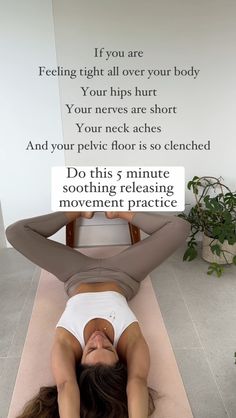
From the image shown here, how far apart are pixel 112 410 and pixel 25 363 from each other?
489 millimetres

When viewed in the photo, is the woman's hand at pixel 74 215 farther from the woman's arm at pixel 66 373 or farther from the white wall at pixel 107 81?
the woman's arm at pixel 66 373

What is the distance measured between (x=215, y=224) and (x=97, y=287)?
0.80 m

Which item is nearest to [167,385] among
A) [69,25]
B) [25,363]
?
Answer: [25,363]

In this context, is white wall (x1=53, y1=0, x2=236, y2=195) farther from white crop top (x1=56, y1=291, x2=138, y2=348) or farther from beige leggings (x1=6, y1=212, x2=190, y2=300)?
white crop top (x1=56, y1=291, x2=138, y2=348)

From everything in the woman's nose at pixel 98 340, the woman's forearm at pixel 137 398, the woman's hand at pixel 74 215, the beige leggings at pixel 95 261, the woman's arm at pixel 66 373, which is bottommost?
the woman's forearm at pixel 137 398

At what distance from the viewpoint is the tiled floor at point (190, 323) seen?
4.05 feet

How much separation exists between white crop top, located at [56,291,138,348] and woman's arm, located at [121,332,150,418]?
9 centimetres

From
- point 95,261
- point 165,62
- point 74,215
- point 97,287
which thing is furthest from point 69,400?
point 165,62

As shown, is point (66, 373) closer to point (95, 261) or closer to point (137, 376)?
point (137, 376)

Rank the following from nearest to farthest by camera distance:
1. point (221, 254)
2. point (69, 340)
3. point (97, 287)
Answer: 1. point (69, 340)
2. point (97, 287)
3. point (221, 254)

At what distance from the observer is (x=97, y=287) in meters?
1.54

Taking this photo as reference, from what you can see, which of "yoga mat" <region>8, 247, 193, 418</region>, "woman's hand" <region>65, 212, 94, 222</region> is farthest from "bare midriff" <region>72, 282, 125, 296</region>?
"woman's hand" <region>65, 212, 94, 222</region>

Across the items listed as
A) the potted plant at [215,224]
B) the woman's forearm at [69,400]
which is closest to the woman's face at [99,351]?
the woman's forearm at [69,400]

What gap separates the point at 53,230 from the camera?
5.79ft
